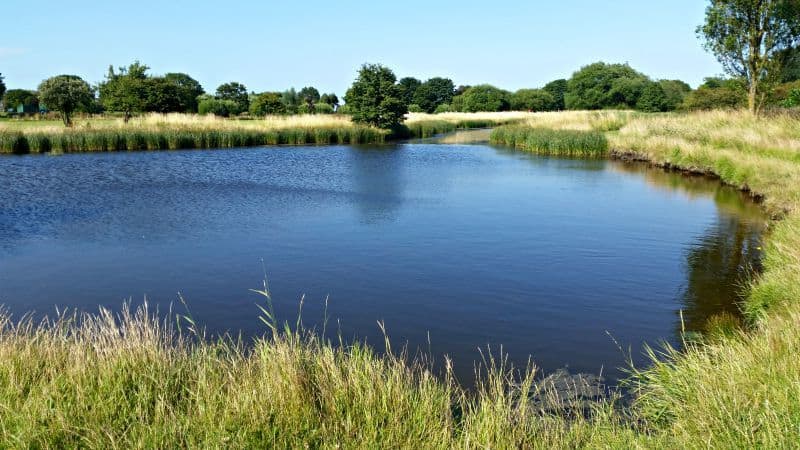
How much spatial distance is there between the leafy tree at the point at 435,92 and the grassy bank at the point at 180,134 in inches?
2037

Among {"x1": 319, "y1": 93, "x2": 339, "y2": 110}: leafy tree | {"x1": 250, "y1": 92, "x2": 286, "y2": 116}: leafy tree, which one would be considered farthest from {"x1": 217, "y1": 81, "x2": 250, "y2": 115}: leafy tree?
{"x1": 250, "y1": 92, "x2": 286, "y2": 116}: leafy tree

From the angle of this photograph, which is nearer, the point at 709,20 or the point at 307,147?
the point at 709,20

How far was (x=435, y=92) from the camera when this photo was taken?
10250cm

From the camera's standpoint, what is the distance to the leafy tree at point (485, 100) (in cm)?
7781

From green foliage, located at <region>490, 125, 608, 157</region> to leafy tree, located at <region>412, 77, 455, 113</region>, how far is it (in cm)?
5924

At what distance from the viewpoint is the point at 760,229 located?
1294cm

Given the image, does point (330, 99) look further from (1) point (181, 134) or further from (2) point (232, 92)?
(1) point (181, 134)

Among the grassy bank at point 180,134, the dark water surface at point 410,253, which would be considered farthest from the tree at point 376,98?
the dark water surface at point 410,253

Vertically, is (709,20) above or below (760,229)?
above

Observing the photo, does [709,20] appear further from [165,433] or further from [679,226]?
[165,433]

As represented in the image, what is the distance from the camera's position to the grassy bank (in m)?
28.6

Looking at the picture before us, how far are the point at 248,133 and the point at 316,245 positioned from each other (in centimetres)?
2522

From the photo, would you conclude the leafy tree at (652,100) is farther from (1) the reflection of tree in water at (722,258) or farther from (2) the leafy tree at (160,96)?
(1) the reflection of tree in water at (722,258)

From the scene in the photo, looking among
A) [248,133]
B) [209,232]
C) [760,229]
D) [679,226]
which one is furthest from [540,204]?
[248,133]
